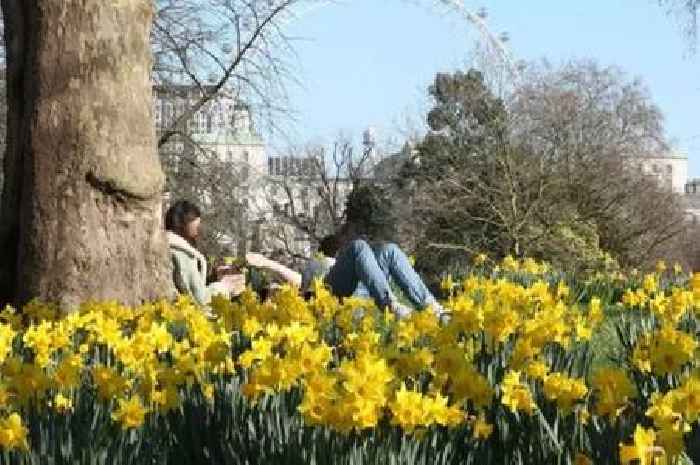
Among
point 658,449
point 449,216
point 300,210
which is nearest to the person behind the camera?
point 658,449

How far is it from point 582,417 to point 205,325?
137 centimetres

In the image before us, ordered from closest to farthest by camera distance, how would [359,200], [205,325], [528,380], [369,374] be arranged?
[369,374]
[528,380]
[205,325]
[359,200]

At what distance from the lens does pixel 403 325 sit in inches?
156

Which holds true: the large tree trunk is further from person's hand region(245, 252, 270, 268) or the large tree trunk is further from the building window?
the building window

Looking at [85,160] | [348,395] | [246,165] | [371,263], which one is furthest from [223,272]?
[246,165]

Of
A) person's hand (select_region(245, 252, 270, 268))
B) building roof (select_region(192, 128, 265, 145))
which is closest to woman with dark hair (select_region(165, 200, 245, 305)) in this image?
person's hand (select_region(245, 252, 270, 268))

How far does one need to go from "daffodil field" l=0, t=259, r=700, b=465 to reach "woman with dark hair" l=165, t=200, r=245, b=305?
238 cm

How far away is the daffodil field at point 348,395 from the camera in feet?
8.49

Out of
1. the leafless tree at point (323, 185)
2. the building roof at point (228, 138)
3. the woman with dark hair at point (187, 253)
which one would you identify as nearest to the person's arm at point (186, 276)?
the woman with dark hair at point (187, 253)

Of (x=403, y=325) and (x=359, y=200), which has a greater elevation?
(x=359, y=200)

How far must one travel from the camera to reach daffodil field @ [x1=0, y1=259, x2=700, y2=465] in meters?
2.59

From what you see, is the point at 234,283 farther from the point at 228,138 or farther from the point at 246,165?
the point at 246,165

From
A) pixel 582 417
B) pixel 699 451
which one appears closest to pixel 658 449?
pixel 699 451

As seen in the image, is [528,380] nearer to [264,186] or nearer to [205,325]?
[205,325]
